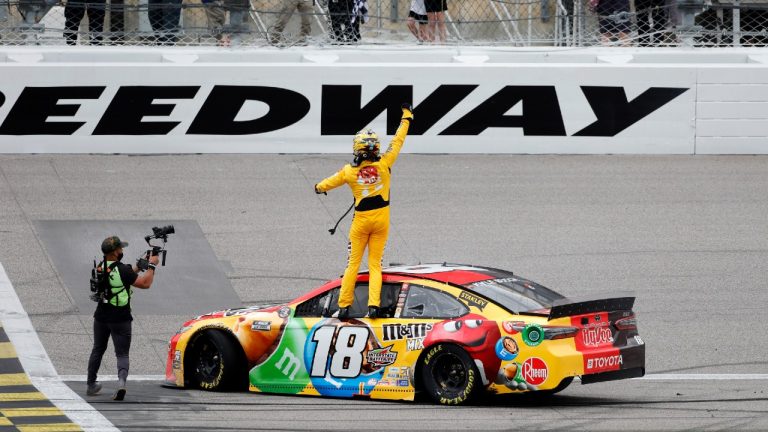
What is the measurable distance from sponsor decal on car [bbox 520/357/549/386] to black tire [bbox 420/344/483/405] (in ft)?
1.26

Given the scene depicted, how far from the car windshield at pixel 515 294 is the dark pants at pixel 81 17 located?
988 cm

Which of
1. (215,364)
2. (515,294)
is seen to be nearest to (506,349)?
(515,294)

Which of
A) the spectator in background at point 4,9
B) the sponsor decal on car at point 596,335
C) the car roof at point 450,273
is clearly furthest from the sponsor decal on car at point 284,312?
the spectator in background at point 4,9

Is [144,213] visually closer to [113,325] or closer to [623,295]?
[113,325]

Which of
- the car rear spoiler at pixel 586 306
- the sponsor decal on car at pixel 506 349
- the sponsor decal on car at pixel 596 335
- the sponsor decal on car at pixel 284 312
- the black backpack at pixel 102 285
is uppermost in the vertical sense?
the black backpack at pixel 102 285

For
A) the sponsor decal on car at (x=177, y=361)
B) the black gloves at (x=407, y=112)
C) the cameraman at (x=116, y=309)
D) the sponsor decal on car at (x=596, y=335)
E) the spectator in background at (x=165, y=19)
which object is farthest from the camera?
the spectator in background at (x=165, y=19)

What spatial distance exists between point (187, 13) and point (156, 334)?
7167 mm

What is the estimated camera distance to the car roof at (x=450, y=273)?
36.2 ft

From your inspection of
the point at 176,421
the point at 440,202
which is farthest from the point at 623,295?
the point at 440,202

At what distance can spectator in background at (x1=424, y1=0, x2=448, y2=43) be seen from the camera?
19750 millimetres

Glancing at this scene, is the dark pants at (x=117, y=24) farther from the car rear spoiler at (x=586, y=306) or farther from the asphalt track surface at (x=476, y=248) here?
the car rear spoiler at (x=586, y=306)

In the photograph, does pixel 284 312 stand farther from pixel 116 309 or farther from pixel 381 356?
pixel 116 309

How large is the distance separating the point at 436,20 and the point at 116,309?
373 inches

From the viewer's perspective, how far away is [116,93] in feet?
61.3
